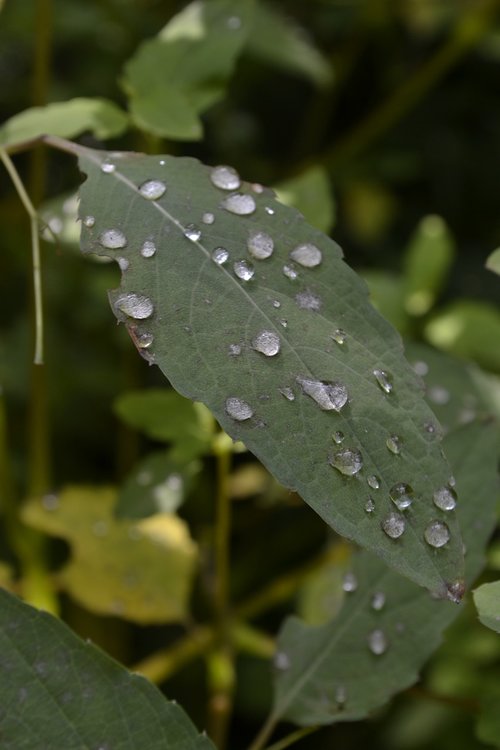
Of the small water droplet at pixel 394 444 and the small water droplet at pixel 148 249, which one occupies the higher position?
the small water droplet at pixel 394 444

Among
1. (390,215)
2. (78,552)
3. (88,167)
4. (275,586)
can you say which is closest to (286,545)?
(275,586)

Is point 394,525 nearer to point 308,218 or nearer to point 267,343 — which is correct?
point 267,343

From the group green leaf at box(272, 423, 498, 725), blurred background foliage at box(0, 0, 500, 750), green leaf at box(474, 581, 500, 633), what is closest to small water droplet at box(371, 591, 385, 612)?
green leaf at box(272, 423, 498, 725)

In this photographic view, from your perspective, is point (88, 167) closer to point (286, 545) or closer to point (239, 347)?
point (239, 347)

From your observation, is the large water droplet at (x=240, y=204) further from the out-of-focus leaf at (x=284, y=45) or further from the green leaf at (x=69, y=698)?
the out-of-focus leaf at (x=284, y=45)

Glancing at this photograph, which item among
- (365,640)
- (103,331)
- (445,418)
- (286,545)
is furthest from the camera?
(103,331)

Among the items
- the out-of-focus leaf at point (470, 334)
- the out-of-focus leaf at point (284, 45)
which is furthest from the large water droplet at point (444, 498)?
the out-of-focus leaf at point (284, 45)

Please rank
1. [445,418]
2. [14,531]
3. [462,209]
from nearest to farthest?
[445,418]
[14,531]
[462,209]
